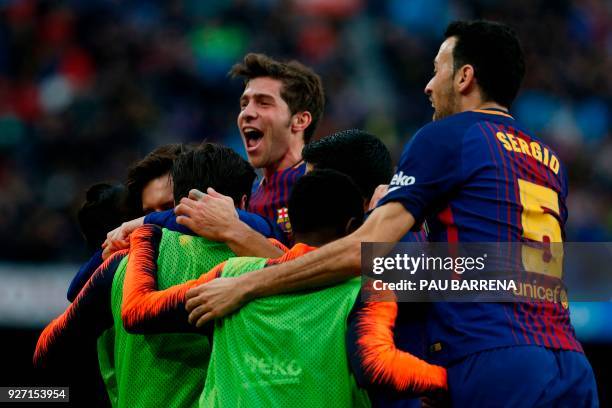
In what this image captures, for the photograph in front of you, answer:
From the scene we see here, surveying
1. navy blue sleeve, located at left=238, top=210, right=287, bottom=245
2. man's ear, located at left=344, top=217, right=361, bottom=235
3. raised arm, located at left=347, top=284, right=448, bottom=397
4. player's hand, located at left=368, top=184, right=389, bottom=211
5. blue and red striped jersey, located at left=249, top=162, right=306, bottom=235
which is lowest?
raised arm, located at left=347, top=284, right=448, bottom=397

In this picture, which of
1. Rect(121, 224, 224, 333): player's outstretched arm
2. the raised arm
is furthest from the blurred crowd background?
the raised arm

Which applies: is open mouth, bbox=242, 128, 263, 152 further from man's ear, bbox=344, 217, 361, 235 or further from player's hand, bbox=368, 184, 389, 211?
man's ear, bbox=344, 217, 361, 235

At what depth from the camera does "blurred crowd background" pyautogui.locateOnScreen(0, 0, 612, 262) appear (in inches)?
433

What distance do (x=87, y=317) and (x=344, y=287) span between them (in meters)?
1.16

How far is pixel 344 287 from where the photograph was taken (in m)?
3.37

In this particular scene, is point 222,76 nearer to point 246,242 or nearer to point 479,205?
point 246,242

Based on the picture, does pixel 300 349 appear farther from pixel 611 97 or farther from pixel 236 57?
pixel 611 97

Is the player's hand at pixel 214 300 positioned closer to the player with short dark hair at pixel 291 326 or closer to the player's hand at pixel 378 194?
the player with short dark hair at pixel 291 326

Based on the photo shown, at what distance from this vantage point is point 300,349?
327 cm

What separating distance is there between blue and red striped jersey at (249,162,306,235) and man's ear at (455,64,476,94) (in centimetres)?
144

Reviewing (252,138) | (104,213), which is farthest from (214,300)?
(252,138)

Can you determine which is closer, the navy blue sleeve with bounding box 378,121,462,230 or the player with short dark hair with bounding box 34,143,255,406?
the navy blue sleeve with bounding box 378,121,462,230

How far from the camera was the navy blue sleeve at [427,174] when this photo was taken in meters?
3.58

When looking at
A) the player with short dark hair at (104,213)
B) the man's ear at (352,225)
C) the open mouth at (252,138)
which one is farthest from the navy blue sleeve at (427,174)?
the open mouth at (252,138)
